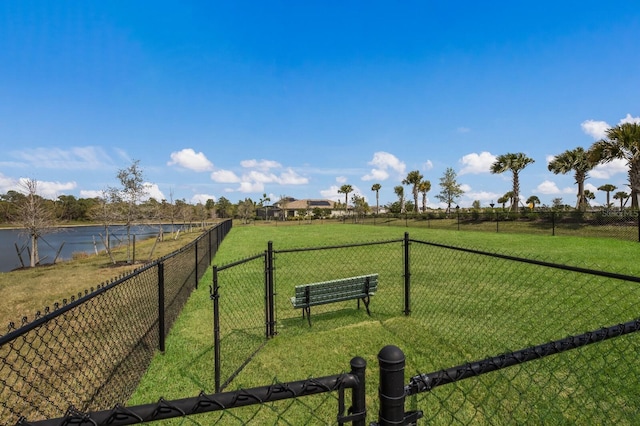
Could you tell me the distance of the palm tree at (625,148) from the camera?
19.9 meters

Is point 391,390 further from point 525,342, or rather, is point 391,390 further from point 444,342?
point 525,342

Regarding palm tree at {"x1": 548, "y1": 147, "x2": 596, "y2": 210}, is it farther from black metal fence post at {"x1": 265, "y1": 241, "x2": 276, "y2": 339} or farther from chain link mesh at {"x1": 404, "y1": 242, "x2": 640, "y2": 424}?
black metal fence post at {"x1": 265, "y1": 241, "x2": 276, "y2": 339}

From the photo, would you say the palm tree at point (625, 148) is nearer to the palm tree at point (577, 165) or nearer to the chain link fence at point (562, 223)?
the chain link fence at point (562, 223)

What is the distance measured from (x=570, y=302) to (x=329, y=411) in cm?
568

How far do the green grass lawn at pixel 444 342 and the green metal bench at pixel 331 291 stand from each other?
1.47 ft

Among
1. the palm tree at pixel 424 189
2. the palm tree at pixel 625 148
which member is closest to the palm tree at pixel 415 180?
the palm tree at pixel 424 189

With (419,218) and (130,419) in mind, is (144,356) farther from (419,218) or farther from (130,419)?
(419,218)

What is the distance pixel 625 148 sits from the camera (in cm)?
2041

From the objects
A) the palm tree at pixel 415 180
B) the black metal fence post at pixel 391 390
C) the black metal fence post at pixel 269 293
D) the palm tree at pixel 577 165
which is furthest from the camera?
the palm tree at pixel 415 180

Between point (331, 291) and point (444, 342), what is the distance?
1.96 m

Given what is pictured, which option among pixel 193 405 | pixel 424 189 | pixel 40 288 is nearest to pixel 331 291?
pixel 193 405

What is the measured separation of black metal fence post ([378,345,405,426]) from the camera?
122 centimetres

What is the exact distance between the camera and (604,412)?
312cm

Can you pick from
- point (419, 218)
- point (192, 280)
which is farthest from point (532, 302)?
point (419, 218)
